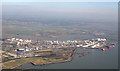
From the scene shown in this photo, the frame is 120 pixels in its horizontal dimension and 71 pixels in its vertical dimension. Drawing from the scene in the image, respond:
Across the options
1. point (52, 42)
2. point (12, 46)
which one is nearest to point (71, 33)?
point (52, 42)

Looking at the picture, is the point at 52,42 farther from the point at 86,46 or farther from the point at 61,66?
the point at 61,66

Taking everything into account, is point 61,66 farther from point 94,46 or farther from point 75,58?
point 94,46

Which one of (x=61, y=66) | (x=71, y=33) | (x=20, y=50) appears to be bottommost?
(x=61, y=66)

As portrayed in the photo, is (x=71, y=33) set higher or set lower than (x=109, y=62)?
higher

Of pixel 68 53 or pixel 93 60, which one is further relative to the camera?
pixel 68 53

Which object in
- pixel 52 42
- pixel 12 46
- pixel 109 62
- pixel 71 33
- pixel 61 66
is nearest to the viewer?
pixel 61 66

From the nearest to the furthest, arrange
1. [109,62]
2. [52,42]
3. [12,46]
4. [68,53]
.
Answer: [109,62] → [68,53] → [12,46] → [52,42]
